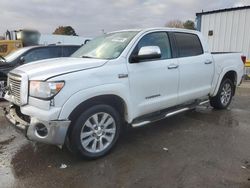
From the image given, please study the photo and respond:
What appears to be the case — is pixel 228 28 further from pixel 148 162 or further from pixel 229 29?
pixel 148 162

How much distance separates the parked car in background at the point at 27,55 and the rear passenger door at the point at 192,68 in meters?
4.35

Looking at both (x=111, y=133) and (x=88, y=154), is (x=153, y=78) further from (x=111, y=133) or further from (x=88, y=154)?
(x=88, y=154)

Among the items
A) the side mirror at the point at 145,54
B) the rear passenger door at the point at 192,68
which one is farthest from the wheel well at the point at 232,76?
the side mirror at the point at 145,54

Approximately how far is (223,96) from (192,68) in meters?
1.96

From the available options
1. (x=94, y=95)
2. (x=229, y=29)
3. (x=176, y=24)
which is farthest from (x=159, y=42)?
(x=176, y=24)

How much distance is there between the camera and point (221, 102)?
6.51m

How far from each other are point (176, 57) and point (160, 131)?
56.9 inches

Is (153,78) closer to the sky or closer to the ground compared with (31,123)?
closer to the sky

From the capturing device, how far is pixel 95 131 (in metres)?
3.71

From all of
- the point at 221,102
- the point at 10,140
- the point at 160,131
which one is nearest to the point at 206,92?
the point at 221,102

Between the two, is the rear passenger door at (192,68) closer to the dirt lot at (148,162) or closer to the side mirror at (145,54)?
the dirt lot at (148,162)

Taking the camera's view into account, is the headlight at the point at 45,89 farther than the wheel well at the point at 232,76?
No

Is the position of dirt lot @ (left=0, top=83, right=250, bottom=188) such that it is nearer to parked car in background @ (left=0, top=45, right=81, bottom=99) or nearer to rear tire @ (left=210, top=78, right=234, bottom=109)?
rear tire @ (left=210, top=78, right=234, bottom=109)

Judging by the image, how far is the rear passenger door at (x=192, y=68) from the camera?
16.2 feet
